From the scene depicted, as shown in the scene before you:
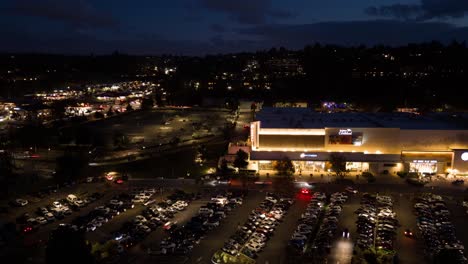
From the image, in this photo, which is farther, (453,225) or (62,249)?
(453,225)

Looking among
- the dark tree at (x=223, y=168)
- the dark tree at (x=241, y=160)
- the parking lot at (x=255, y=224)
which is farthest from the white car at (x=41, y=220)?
the dark tree at (x=241, y=160)

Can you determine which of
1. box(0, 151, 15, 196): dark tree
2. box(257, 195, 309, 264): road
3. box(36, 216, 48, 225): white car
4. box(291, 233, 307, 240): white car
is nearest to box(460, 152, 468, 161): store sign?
box(257, 195, 309, 264): road

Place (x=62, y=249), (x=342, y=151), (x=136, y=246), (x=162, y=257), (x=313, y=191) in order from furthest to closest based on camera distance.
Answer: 1. (x=342, y=151)
2. (x=313, y=191)
3. (x=136, y=246)
4. (x=162, y=257)
5. (x=62, y=249)

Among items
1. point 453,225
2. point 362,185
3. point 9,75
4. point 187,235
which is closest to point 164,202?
point 187,235

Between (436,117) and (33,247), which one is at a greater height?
(436,117)

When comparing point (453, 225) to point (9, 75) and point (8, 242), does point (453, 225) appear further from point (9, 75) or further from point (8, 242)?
point (9, 75)

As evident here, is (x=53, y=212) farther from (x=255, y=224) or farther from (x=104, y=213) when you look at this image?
(x=255, y=224)

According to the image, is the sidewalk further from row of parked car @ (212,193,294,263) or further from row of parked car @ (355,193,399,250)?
row of parked car @ (212,193,294,263)
